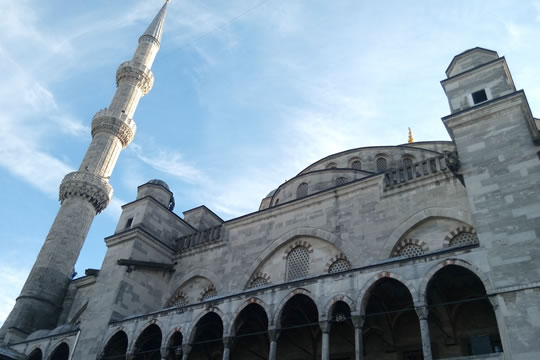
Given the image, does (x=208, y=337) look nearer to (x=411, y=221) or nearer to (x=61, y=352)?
(x=61, y=352)

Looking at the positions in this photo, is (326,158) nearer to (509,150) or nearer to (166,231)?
(166,231)

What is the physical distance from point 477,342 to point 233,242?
8.68m

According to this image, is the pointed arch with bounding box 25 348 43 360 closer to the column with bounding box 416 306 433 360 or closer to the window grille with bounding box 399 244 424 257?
the window grille with bounding box 399 244 424 257

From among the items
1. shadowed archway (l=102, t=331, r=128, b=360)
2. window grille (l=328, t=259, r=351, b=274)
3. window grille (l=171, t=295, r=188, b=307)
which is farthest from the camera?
window grille (l=171, t=295, r=188, b=307)

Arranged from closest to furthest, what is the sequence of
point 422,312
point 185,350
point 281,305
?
point 422,312
point 281,305
point 185,350

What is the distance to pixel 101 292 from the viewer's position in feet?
51.4

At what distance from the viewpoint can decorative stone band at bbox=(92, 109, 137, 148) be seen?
24.4m

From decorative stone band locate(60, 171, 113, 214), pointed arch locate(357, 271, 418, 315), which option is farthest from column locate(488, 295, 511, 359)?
decorative stone band locate(60, 171, 113, 214)

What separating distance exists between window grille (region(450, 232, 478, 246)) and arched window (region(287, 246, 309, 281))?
4.54 metres

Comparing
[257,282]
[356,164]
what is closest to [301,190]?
[356,164]

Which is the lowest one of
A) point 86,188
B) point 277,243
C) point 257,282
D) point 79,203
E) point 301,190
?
point 257,282

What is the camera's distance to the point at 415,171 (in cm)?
1291

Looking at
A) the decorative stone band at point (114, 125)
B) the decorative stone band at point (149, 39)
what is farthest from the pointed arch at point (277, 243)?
the decorative stone band at point (149, 39)

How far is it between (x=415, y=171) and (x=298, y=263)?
468 cm
